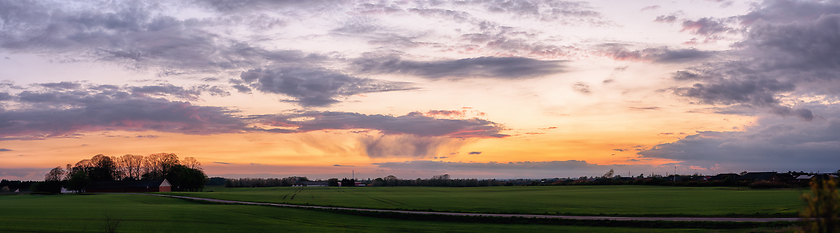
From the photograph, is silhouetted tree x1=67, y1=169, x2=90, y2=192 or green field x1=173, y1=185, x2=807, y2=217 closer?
green field x1=173, y1=185, x2=807, y2=217

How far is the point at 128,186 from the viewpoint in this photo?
128 m

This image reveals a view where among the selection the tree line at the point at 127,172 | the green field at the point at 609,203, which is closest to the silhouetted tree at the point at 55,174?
the tree line at the point at 127,172

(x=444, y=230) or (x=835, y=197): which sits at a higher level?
(x=835, y=197)

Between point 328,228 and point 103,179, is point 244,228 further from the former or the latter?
point 103,179

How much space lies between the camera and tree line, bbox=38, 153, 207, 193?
425 feet

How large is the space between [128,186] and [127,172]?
27590 millimetres

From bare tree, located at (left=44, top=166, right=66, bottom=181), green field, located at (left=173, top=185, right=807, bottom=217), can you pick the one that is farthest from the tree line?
green field, located at (left=173, top=185, right=807, bottom=217)

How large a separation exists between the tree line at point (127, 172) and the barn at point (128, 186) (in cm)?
238

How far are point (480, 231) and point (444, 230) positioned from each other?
8.07 ft

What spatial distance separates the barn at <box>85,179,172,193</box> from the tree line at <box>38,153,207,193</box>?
238cm

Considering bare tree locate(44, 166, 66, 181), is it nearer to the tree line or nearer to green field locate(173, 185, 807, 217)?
the tree line

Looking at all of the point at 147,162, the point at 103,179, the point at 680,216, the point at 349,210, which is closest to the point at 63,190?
the point at 103,179

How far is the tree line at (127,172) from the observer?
12962 cm

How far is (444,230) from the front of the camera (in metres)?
32.4
